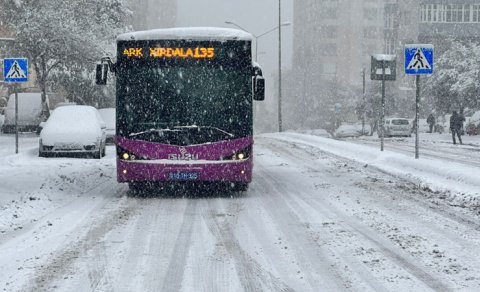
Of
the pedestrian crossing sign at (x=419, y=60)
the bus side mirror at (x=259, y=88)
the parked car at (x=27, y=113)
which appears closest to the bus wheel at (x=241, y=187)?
the bus side mirror at (x=259, y=88)

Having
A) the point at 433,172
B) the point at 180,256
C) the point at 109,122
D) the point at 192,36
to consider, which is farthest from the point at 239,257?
the point at 109,122

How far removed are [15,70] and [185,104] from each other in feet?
32.0

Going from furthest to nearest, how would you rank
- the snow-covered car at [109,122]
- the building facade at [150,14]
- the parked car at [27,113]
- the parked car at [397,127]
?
the building facade at [150,14] → the parked car at [397,127] → the parked car at [27,113] → the snow-covered car at [109,122]

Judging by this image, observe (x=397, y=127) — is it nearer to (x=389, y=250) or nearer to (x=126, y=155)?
(x=126, y=155)

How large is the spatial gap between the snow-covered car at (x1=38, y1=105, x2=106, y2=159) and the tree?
62.9ft

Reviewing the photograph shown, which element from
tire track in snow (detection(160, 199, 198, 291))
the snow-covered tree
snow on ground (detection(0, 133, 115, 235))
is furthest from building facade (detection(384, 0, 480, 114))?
tire track in snow (detection(160, 199, 198, 291))

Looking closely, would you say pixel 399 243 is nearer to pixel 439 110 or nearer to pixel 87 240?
pixel 87 240

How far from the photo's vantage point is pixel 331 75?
468 ft

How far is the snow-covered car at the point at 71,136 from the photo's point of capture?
71.4 ft

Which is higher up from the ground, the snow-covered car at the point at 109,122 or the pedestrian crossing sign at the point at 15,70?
the pedestrian crossing sign at the point at 15,70

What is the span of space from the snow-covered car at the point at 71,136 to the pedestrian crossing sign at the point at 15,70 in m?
1.91

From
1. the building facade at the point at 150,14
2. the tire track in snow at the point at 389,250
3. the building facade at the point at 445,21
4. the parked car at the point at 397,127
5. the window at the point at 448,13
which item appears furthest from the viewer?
the building facade at the point at 150,14

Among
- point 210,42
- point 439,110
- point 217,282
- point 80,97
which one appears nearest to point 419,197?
point 210,42

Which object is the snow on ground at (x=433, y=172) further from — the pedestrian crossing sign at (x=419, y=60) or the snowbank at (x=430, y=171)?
the pedestrian crossing sign at (x=419, y=60)
